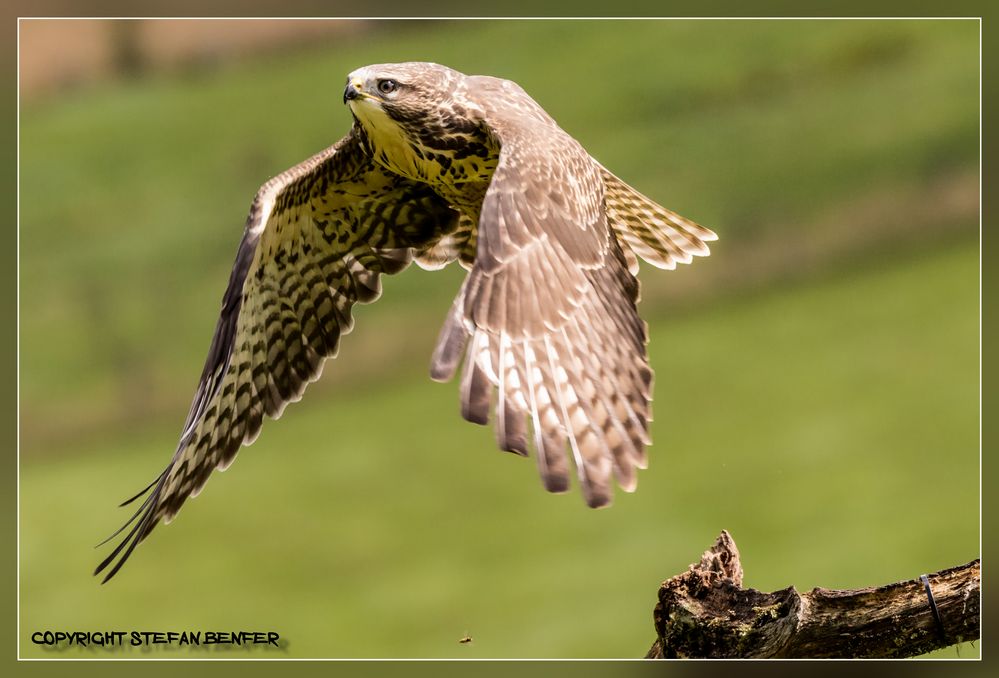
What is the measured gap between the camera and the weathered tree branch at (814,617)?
4.37m

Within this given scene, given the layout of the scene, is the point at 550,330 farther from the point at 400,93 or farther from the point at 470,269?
the point at 400,93

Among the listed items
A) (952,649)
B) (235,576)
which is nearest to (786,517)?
(235,576)

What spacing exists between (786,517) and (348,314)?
31.1 ft

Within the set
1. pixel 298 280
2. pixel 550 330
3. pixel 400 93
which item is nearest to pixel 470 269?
pixel 400 93

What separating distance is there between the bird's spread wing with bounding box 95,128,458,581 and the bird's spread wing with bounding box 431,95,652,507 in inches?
41.1

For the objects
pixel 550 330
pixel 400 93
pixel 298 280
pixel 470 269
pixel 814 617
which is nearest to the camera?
pixel 550 330

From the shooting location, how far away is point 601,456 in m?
3.95

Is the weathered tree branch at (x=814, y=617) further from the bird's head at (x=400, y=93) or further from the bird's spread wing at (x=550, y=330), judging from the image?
the bird's head at (x=400, y=93)

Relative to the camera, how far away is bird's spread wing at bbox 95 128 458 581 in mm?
5316

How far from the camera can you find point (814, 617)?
4.39 metres

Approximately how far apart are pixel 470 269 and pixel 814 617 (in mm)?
2043

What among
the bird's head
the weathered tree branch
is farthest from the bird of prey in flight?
the weathered tree branch

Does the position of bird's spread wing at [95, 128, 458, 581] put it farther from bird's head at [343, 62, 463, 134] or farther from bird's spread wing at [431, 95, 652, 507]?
bird's spread wing at [431, 95, 652, 507]

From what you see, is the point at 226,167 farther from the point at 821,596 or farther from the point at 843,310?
the point at 821,596
